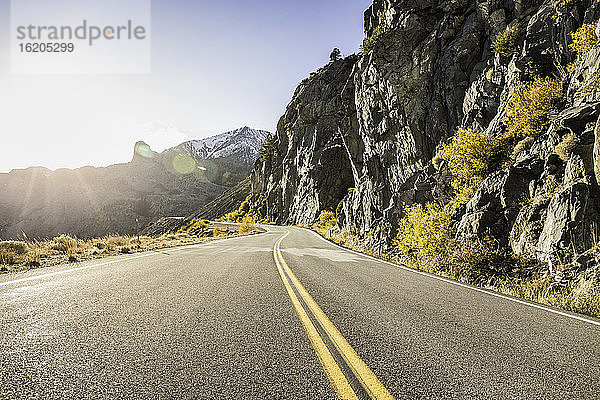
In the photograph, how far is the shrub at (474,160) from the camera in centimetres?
1445

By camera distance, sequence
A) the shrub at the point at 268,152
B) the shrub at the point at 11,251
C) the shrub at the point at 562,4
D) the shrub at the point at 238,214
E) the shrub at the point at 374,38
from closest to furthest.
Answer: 1. the shrub at the point at 11,251
2. the shrub at the point at 562,4
3. the shrub at the point at 374,38
4. the shrub at the point at 268,152
5. the shrub at the point at 238,214

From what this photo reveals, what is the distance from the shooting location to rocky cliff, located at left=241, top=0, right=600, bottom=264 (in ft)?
29.6

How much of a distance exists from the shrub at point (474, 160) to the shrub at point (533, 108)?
2.54ft

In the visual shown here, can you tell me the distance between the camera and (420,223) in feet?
45.2

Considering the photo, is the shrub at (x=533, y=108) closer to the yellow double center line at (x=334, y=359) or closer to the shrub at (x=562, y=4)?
the shrub at (x=562, y=4)

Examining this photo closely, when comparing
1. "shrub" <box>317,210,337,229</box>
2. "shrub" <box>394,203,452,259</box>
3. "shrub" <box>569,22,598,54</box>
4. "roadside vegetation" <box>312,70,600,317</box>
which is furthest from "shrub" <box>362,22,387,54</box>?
"shrub" <box>317,210,337,229</box>

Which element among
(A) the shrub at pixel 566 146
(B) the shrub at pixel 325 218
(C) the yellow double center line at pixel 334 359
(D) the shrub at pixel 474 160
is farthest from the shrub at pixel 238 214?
(C) the yellow double center line at pixel 334 359

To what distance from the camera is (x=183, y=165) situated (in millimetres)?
183250


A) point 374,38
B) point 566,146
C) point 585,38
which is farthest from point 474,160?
point 374,38

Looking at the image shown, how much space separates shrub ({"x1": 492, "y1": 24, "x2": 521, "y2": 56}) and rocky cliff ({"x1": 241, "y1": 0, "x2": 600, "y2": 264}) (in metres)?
0.07

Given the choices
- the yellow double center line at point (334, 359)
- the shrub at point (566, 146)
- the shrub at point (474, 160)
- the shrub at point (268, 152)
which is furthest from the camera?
the shrub at point (268, 152)

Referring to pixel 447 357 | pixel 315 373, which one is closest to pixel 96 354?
pixel 315 373

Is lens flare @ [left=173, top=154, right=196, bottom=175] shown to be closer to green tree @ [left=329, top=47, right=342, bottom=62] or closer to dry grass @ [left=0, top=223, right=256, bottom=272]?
green tree @ [left=329, top=47, right=342, bottom=62]

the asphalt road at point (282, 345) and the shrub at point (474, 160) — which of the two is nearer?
the asphalt road at point (282, 345)
